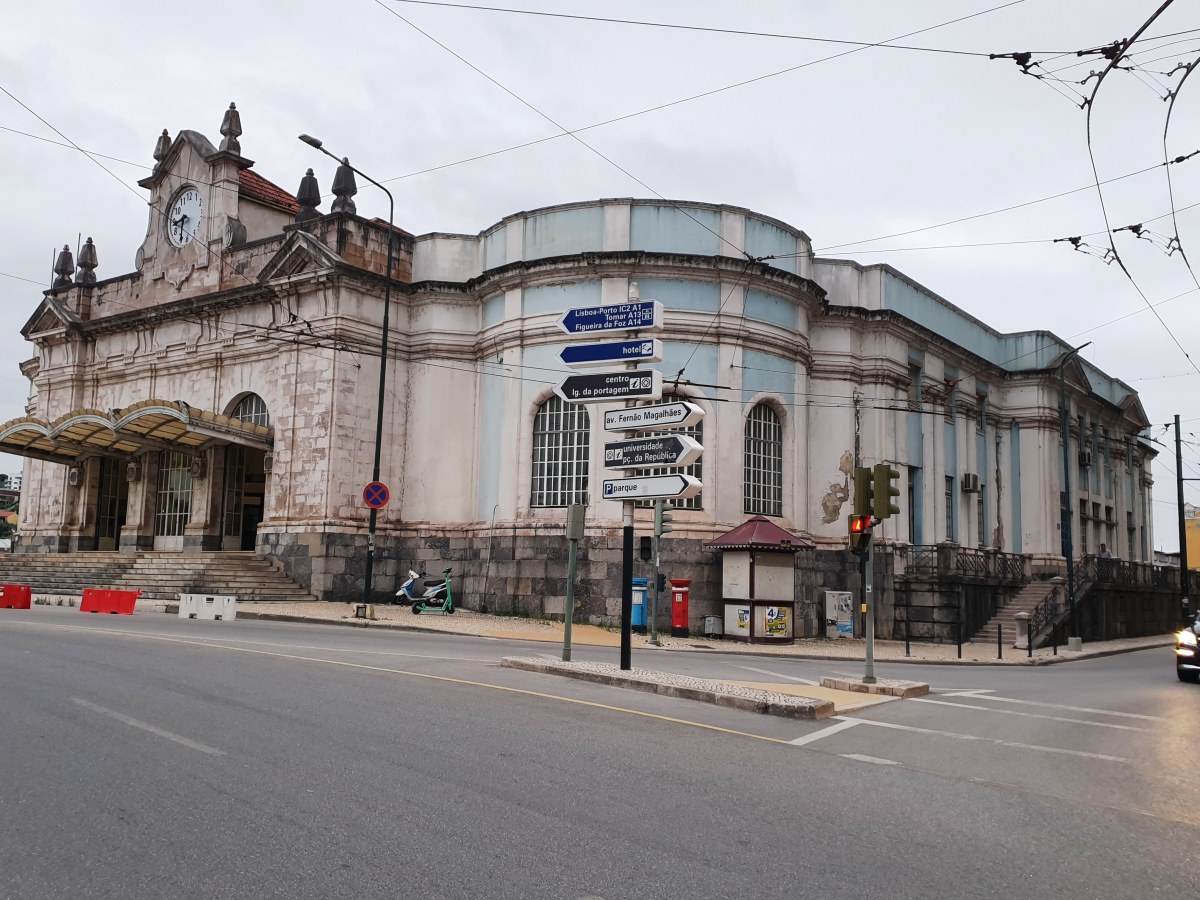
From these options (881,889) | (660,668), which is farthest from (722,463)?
(881,889)

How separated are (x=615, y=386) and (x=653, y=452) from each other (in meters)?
1.11

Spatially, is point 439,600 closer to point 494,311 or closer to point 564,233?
point 494,311

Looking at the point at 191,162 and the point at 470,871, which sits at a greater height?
the point at 191,162

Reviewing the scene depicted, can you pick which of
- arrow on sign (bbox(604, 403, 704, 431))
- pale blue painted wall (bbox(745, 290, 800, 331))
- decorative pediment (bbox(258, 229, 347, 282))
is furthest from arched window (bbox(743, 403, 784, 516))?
arrow on sign (bbox(604, 403, 704, 431))

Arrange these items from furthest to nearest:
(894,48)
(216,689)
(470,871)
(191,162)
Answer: (191,162) → (894,48) → (216,689) → (470,871)

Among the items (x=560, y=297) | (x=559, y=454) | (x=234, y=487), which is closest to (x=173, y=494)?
(x=234, y=487)

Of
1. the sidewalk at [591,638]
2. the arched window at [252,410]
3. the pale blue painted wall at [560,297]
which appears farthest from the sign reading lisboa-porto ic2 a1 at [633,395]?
the arched window at [252,410]

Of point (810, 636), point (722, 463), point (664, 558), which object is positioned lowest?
point (810, 636)

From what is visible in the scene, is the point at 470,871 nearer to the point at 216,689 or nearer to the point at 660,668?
the point at 216,689

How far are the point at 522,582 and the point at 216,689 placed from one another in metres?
17.1

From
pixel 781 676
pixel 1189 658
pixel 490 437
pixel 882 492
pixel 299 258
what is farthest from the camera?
pixel 299 258

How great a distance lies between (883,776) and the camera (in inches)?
305

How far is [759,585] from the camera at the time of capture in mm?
24734

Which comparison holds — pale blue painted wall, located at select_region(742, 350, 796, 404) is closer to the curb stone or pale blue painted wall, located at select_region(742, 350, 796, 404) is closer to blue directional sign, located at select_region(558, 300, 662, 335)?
blue directional sign, located at select_region(558, 300, 662, 335)
